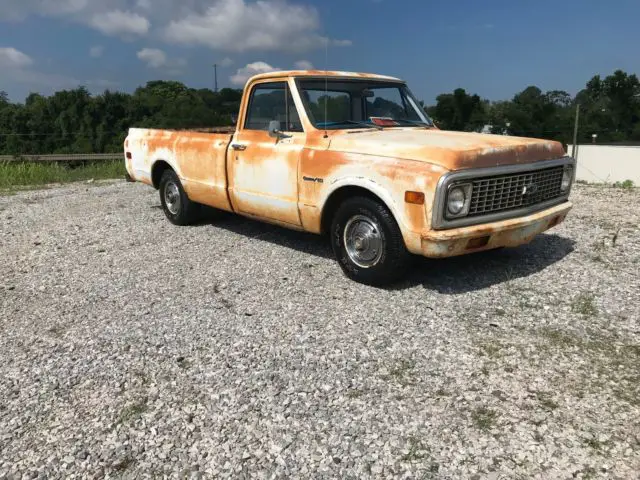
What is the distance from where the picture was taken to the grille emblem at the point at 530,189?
4465 mm

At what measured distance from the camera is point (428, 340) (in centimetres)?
369

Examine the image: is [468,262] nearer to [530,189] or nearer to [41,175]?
[530,189]

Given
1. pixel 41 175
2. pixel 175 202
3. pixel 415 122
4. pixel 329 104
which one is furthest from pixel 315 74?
pixel 41 175

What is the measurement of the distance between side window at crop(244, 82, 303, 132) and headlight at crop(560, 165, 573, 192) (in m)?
2.51

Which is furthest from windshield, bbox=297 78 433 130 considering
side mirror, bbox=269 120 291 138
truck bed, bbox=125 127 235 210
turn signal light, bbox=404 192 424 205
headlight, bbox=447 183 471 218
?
headlight, bbox=447 183 471 218

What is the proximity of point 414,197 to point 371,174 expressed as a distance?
475 millimetres

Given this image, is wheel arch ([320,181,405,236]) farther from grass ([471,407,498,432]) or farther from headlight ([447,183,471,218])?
grass ([471,407,498,432])

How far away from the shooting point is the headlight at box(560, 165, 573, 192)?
5020 millimetres

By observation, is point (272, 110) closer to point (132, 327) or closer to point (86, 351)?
point (132, 327)

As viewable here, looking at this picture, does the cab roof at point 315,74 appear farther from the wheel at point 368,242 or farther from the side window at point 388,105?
the wheel at point 368,242

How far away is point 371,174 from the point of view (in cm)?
433

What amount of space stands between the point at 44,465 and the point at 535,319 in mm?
3282

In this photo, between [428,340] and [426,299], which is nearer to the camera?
[428,340]

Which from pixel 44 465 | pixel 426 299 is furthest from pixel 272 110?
pixel 44 465
